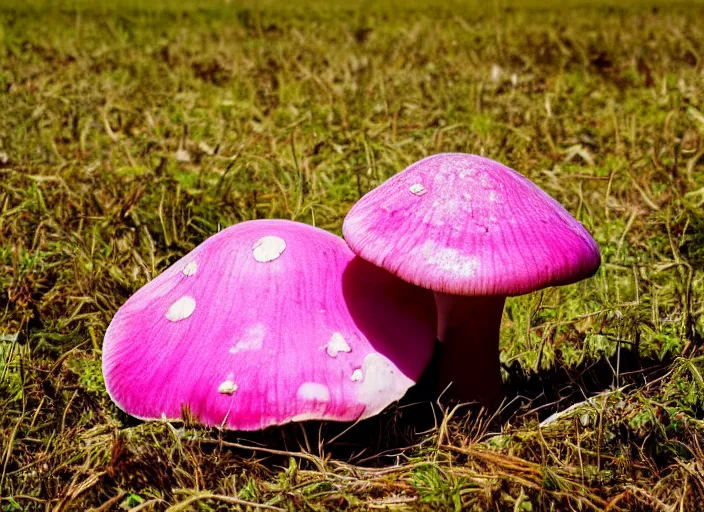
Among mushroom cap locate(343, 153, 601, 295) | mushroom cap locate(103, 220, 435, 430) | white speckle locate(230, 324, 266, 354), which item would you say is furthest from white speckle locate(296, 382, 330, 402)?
mushroom cap locate(343, 153, 601, 295)

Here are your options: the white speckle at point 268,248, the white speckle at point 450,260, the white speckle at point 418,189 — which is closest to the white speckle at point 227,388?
the white speckle at point 268,248

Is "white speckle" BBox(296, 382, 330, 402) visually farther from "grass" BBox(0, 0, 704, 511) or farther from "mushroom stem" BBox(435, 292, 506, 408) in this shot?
"mushroom stem" BBox(435, 292, 506, 408)

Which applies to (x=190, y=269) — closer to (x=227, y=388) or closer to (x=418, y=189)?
(x=227, y=388)

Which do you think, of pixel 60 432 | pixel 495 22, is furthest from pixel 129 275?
pixel 495 22

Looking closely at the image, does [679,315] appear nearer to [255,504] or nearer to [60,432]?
[255,504]

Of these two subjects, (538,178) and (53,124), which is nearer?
(538,178)

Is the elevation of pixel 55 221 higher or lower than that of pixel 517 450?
higher

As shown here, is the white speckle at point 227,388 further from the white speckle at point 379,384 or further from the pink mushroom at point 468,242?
the pink mushroom at point 468,242

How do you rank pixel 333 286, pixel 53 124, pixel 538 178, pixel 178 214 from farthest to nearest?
pixel 53 124, pixel 538 178, pixel 178 214, pixel 333 286
